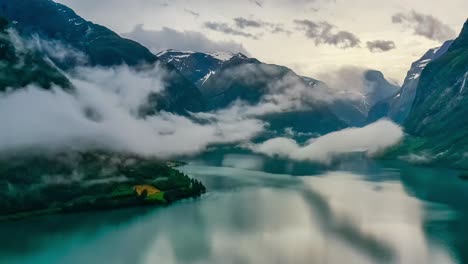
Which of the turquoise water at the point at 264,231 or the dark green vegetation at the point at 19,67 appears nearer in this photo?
the turquoise water at the point at 264,231

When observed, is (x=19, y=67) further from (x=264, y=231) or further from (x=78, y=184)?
(x=264, y=231)

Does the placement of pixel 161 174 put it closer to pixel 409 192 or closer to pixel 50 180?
pixel 50 180

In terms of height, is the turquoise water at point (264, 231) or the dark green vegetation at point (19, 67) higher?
the dark green vegetation at point (19, 67)

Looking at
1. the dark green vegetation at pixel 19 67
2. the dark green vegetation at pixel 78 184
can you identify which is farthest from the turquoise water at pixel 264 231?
the dark green vegetation at pixel 19 67

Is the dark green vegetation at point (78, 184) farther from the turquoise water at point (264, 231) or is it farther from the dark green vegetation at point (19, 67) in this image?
the dark green vegetation at point (19, 67)

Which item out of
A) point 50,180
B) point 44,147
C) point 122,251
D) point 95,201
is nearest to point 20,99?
point 44,147

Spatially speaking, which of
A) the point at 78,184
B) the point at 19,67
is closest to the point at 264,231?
the point at 78,184
